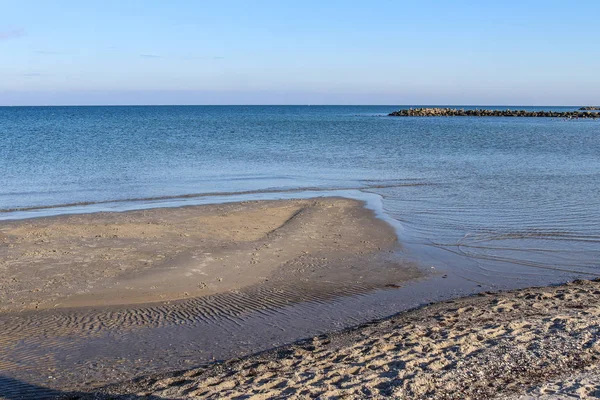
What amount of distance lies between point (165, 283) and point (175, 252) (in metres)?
2.27

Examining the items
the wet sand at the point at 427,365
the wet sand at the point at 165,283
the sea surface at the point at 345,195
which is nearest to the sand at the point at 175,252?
the wet sand at the point at 165,283

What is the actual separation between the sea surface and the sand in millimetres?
1383

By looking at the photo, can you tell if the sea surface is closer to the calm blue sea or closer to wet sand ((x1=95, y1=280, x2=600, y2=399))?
the calm blue sea

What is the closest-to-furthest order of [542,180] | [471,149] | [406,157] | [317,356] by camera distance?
1. [317,356]
2. [542,180]
3. [406,157]
4. [471,149]

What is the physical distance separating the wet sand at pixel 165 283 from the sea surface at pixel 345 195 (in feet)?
0.20

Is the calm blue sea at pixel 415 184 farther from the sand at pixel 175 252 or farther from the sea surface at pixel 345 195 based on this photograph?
the sand at pixel 175 252

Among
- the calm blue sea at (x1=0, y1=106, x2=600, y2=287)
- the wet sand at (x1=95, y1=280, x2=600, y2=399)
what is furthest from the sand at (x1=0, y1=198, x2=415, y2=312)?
the wet sand at (x1=95, y1=280, x2=600, y2=399)

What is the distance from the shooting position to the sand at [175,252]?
1067cm

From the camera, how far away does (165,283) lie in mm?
11008

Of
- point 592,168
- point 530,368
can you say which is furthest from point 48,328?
point 592,168

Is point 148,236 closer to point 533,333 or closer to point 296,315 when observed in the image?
point 296,315

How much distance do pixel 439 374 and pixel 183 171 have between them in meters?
22.7

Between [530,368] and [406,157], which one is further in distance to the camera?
[406,157]

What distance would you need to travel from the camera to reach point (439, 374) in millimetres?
6516
